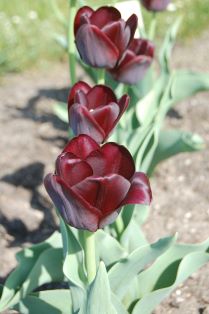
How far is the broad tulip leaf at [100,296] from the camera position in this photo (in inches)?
51.0

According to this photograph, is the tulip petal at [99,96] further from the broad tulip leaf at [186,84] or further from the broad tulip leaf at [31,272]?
the broad tulip leaf at [186,84]

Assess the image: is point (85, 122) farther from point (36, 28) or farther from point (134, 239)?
point (36, 28)

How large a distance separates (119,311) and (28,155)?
1.22 metres

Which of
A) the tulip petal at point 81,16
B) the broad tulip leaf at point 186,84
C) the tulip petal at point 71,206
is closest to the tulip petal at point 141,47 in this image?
the tulip petal at point 81,16

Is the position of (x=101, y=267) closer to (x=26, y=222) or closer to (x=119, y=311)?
(x=119, y=311)

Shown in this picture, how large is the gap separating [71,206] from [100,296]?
0.24m

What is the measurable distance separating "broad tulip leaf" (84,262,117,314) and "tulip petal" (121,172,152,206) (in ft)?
0.47

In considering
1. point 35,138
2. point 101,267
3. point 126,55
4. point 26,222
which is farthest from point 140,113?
point 101,267

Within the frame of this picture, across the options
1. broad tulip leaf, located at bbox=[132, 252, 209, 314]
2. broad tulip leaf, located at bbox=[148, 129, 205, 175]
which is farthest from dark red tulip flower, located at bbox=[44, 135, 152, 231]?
broad tulip leaf, located at bbox=[148, 129, 205, 175]

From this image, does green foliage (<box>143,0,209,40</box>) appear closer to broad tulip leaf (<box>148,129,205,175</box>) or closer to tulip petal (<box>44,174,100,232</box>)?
broad tulip leaf (<box>148,129,205,175</box>)

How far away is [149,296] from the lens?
1.56m

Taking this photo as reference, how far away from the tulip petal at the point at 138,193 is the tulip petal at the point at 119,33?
48 cm

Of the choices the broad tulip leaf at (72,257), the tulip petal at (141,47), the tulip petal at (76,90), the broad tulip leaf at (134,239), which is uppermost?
the tulip petal at (76,90)

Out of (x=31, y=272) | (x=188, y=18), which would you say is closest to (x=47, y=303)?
(x=31, y=272)
